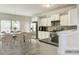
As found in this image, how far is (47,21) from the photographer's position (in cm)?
380

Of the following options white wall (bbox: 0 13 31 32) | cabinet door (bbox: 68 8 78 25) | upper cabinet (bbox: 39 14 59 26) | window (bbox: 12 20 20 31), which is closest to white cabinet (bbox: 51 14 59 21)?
upper cabinet (bbox: 39 14 59 26)

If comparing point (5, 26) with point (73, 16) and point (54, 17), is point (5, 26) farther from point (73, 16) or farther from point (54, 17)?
point (73, 16)

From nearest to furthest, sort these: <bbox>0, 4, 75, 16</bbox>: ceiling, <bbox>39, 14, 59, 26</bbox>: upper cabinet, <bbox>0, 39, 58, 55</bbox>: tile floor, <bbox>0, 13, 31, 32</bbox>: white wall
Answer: <bbox>0, 4, 75, 16</bbox>: ceiling → <bbox>0, 39, 58, 55</bbox>: tile floor → <bbox>0, 13, 31, 32</bbox>: white wall → <bbox>39, 14, 59, 26</bbox>: upper cabinet

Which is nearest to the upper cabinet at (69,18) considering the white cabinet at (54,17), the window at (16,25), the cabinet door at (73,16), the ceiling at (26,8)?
the cabinet door at (73,16)

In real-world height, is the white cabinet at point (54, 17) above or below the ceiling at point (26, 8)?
below

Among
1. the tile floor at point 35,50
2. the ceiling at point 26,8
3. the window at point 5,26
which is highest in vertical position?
the ceiling at point 26,8

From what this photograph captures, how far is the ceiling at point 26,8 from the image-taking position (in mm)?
3306

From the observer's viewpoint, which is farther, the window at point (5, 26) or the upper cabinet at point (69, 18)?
the upper cabinet at point (69, 18)

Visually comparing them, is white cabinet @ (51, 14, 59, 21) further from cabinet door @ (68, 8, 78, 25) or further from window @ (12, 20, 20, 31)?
window @ (12, 20, 20, 31)

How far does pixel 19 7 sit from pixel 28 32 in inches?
31.0

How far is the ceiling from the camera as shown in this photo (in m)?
3.31

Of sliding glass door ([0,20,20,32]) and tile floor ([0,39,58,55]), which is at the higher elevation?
sliding glass door ([0,20,20,32])

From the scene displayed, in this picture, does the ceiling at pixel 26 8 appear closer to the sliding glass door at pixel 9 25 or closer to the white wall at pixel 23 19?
the white wall at pixel 23 19
